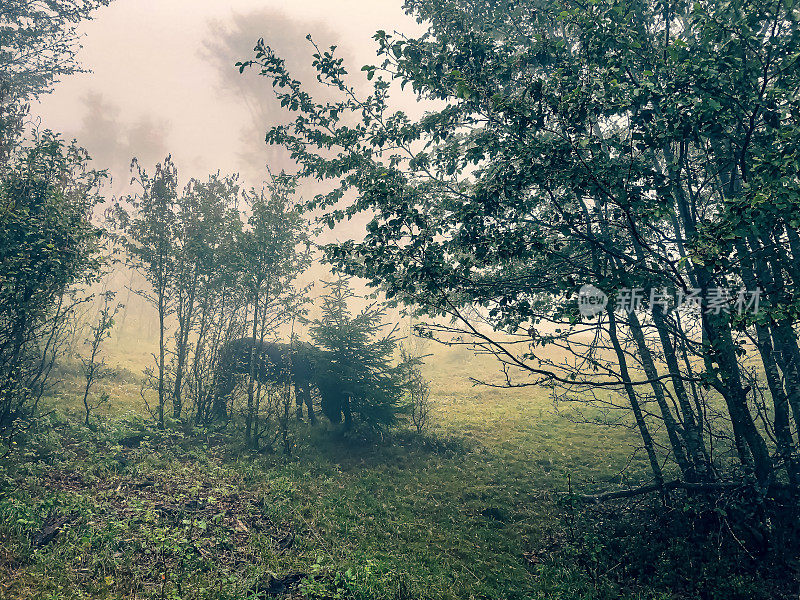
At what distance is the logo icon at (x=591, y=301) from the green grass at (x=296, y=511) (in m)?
5.08

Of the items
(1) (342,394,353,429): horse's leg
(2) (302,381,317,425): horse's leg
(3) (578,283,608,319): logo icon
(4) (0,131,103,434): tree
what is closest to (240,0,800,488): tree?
(3) (578,283,608,319): logo icon

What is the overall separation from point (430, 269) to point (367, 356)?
11222mm

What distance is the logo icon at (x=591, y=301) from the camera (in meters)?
5.95

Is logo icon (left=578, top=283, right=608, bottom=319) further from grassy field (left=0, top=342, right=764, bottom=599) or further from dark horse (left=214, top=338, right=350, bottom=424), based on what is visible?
dark horse (left=214, top=338, right=350, bottom=424)

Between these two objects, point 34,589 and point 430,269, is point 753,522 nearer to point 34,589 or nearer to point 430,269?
point 430,269

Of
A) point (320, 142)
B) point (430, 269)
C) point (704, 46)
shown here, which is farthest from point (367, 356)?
point (704, 46)

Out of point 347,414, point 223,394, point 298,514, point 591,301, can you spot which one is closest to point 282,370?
point 223,394

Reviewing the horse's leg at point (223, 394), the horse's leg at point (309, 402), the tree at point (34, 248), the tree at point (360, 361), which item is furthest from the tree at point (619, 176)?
the horse's leg at point (223, 394)

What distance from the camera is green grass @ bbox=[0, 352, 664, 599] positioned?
7047 millimetres

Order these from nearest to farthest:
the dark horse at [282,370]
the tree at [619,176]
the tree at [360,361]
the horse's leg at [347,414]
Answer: the tree at [619,176] → the tree at [360,361] → the horse's leg at [347,414] → the dark horse at [282,370]

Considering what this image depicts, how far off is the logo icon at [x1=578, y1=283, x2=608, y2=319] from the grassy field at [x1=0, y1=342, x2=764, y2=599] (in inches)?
172

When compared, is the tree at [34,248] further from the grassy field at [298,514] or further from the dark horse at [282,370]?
the dark horse at [282,370]

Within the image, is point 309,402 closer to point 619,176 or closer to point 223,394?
point 223,394

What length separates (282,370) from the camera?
20.0 meters
